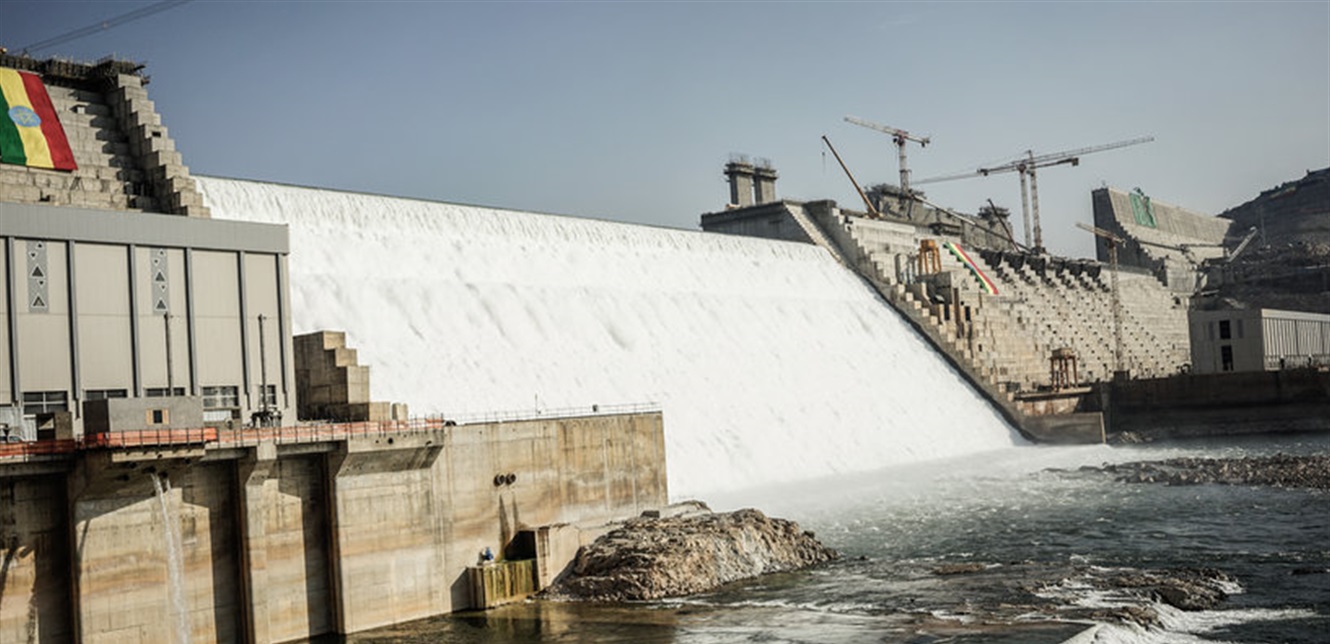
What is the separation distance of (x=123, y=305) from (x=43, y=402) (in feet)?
8.26

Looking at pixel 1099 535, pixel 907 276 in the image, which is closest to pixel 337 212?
pixel 1099 535

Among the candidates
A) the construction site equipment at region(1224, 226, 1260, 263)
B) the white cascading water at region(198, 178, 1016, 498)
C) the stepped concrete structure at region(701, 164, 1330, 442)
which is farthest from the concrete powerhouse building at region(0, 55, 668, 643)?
the construction site equipment at region(1224, 226, 1260, 263)

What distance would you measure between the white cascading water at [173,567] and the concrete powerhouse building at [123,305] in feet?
4.52

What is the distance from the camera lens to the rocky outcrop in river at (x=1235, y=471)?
164 ft

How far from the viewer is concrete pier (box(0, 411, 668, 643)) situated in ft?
80.3

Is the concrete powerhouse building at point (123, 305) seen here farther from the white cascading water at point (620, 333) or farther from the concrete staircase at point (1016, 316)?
the concrete staircase at point (1016, 316)

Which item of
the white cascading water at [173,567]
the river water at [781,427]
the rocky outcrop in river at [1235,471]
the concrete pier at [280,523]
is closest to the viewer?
the concrete pier at [280,523]

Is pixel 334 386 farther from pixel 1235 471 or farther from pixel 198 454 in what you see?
pixel 1235 471

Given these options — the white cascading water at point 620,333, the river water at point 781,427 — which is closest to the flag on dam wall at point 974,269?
the river water at point 781,427

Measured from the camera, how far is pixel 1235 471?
53062 mm

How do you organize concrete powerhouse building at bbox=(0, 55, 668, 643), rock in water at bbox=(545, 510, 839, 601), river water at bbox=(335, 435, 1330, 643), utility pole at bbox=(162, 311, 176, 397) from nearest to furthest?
concrete powerhouse building at bbox=(0, 55, 668, 643)
river water at bbox=(335, 435, 1330, 643)
utility pole at bbox=(162, 311, 176, 397)
rock in water at bbox=(545, 510, 839, 601)

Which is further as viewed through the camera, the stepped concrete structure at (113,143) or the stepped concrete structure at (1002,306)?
the stepped concrete structure at (1002,306)

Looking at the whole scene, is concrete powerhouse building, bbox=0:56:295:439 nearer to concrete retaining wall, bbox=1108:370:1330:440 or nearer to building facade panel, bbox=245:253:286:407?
building facade panel, bbox=245:253:286:407

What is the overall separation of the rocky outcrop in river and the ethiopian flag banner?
38218 mm
